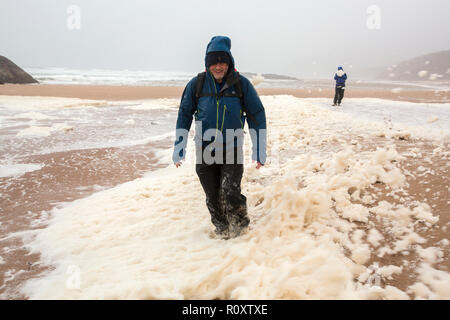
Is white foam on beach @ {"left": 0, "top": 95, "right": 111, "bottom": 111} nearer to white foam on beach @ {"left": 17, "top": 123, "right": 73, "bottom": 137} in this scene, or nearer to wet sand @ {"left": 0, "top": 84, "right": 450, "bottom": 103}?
wet sand @ {"left": 0, "top": 84, "right": 450, "bottom": 103}

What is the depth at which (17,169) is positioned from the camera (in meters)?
6.80

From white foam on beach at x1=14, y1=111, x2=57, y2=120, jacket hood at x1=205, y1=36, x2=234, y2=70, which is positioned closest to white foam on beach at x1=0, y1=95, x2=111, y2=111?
white foam on beach at x1=14, y1=111, x2=57, y2=120

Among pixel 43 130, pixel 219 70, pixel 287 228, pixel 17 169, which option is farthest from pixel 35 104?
pixel 287 228

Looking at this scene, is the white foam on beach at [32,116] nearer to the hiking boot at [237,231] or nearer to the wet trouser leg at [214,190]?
the wet trouser leg at [214,190]

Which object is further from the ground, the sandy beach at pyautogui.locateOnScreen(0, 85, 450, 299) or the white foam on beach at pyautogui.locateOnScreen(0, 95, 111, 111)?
the white foam on beach at pyautogui.locateOnScreen(0, 95, 111, 111)

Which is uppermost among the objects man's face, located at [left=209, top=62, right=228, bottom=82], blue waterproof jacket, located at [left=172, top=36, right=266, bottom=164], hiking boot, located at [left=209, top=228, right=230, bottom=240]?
man's face, located at [left=209, top=62, right=228, bottom=82]

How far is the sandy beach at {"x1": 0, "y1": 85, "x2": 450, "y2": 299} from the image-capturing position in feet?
8.64

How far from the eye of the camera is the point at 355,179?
431 centimetres

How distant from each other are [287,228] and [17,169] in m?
6.56

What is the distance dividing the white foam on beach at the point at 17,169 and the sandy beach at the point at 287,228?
28cm

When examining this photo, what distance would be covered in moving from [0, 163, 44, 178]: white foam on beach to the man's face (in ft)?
19.1

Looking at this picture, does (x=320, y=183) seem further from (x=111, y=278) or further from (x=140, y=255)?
(x=111, y=278)
